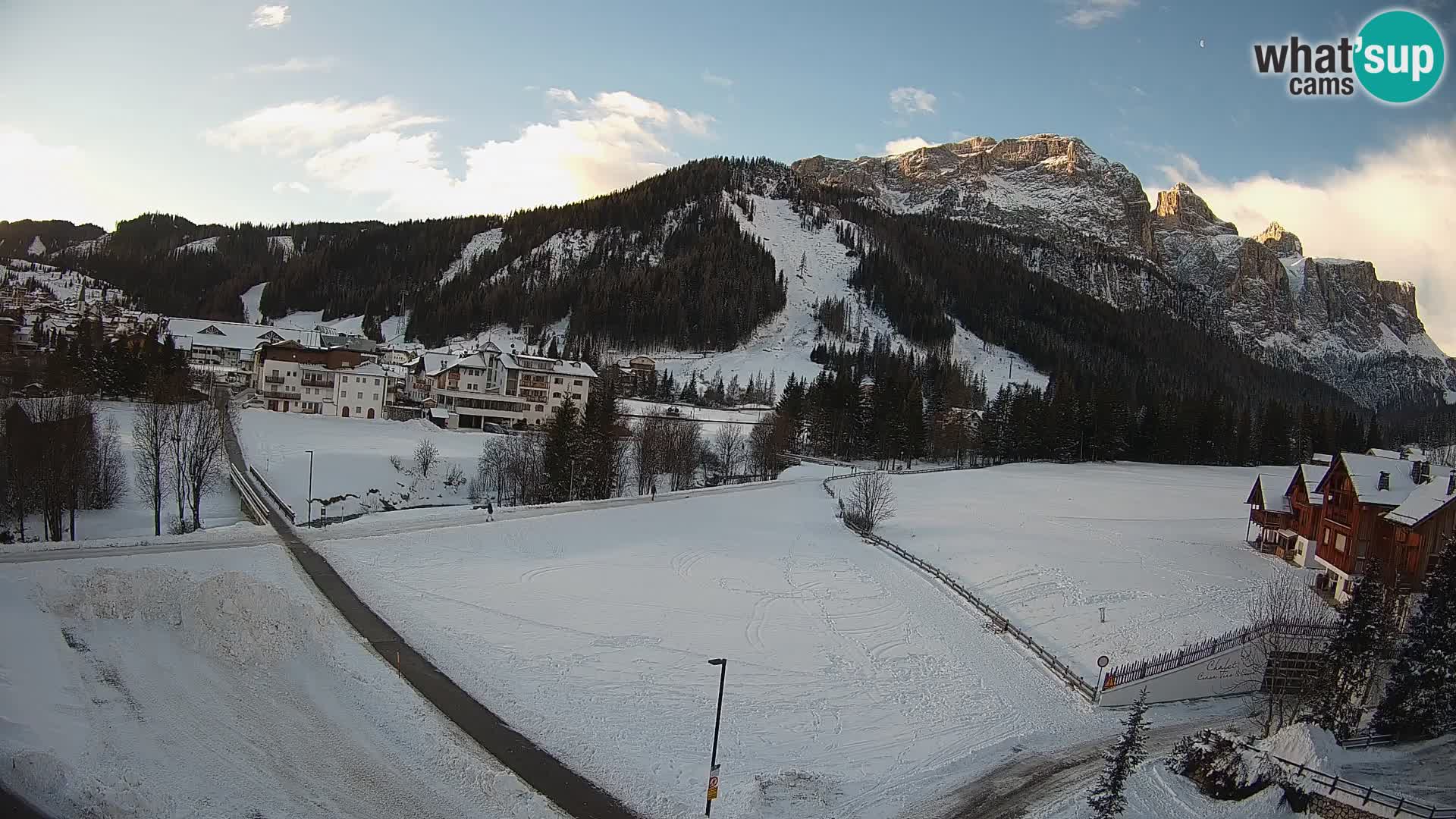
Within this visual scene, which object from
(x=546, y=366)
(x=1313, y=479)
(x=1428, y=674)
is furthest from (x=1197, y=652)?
(x=546, y=366)

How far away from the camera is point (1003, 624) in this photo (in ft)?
104

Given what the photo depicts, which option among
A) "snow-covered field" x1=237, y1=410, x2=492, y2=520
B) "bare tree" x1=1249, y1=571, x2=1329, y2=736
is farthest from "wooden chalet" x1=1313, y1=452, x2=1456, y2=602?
"snow-covered field" x1=237, y1=410, x2=492, y2=520

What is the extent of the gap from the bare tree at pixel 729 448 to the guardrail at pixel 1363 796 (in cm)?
5962

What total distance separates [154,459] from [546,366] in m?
49.4

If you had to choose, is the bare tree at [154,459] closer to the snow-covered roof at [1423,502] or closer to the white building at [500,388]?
the white building at [500,388]

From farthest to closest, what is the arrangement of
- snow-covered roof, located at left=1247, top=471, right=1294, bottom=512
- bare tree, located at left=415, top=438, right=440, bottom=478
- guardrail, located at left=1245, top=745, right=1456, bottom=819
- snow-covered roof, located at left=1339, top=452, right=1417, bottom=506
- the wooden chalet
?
bare tree, located at left=415, top=438, right=440, bottom=478 → snow-covered roof, located at left=1247, top=471, right=1294, bottom=512 → snow-covered roof, located at left=1339, top=452, right=1417, bottom=506 → the wooden chalet → guardrail, located at left=1245, top=745, right=1456, bottom=819

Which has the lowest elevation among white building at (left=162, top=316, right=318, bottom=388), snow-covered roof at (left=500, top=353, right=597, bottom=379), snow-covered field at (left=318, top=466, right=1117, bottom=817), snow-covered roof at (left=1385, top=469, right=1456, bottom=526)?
snow-covered field at (left=318, top=466, right=1117, bottom=817)

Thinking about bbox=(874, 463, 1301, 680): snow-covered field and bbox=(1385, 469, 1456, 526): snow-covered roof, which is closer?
bbox=(1385, 469, 1456, 526): snow-covered roof

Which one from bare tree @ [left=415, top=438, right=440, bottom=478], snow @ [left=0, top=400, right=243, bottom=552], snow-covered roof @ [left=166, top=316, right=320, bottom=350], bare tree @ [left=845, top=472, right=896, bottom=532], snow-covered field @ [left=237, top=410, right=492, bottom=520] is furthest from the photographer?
snow-covered roof @ [left=166, top=316, right=320, bottom=350]

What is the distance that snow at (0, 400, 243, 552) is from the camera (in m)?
40.9

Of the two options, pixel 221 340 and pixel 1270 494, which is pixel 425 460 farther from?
pixel 221 340

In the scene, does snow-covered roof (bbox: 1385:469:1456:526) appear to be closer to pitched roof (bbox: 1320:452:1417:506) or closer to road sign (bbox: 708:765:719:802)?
pitched roof (bbox: 1320:452:1417:506)

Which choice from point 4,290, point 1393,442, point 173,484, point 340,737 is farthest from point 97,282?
point 1393,442

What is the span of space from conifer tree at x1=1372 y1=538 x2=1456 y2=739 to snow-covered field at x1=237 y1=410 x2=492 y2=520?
166 feet
